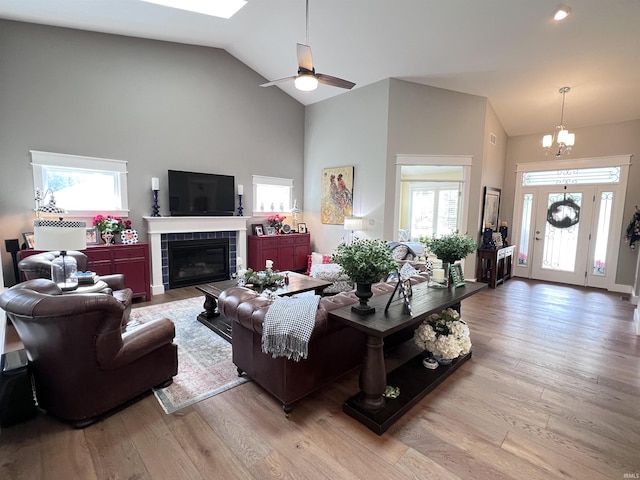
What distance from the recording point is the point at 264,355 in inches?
92.0

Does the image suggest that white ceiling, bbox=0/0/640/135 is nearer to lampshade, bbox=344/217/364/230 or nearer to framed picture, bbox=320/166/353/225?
framed picture, bbox=320/166/353/225

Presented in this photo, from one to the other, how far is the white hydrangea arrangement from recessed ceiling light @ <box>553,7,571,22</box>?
3.73 m

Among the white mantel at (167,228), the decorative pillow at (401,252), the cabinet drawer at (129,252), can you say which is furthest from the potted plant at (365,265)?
the white mantel at (167,228)

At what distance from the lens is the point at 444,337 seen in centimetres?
269

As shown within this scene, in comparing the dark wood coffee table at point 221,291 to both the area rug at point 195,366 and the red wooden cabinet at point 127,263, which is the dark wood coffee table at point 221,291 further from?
the red wooden cabinet at point 127,263

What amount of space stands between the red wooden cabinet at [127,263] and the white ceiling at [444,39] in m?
3.20

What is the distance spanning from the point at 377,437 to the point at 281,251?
16.4 ft

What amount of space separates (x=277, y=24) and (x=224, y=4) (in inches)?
32.1

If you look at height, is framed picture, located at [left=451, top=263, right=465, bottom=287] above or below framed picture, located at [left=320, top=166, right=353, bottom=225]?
below

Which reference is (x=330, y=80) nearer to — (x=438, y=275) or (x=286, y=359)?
(x=438, y=275)

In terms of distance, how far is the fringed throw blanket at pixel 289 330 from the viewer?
6.51 feet

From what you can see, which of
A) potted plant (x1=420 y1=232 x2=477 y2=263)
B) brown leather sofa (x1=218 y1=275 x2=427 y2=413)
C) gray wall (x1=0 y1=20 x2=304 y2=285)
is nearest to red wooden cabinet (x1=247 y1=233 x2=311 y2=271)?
gray wall (x1=0 y1=20 x2=304 y2=285)

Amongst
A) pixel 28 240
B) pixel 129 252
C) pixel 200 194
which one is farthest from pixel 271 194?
pixel 28 240

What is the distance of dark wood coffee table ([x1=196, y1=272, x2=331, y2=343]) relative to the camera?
12.0 feet
